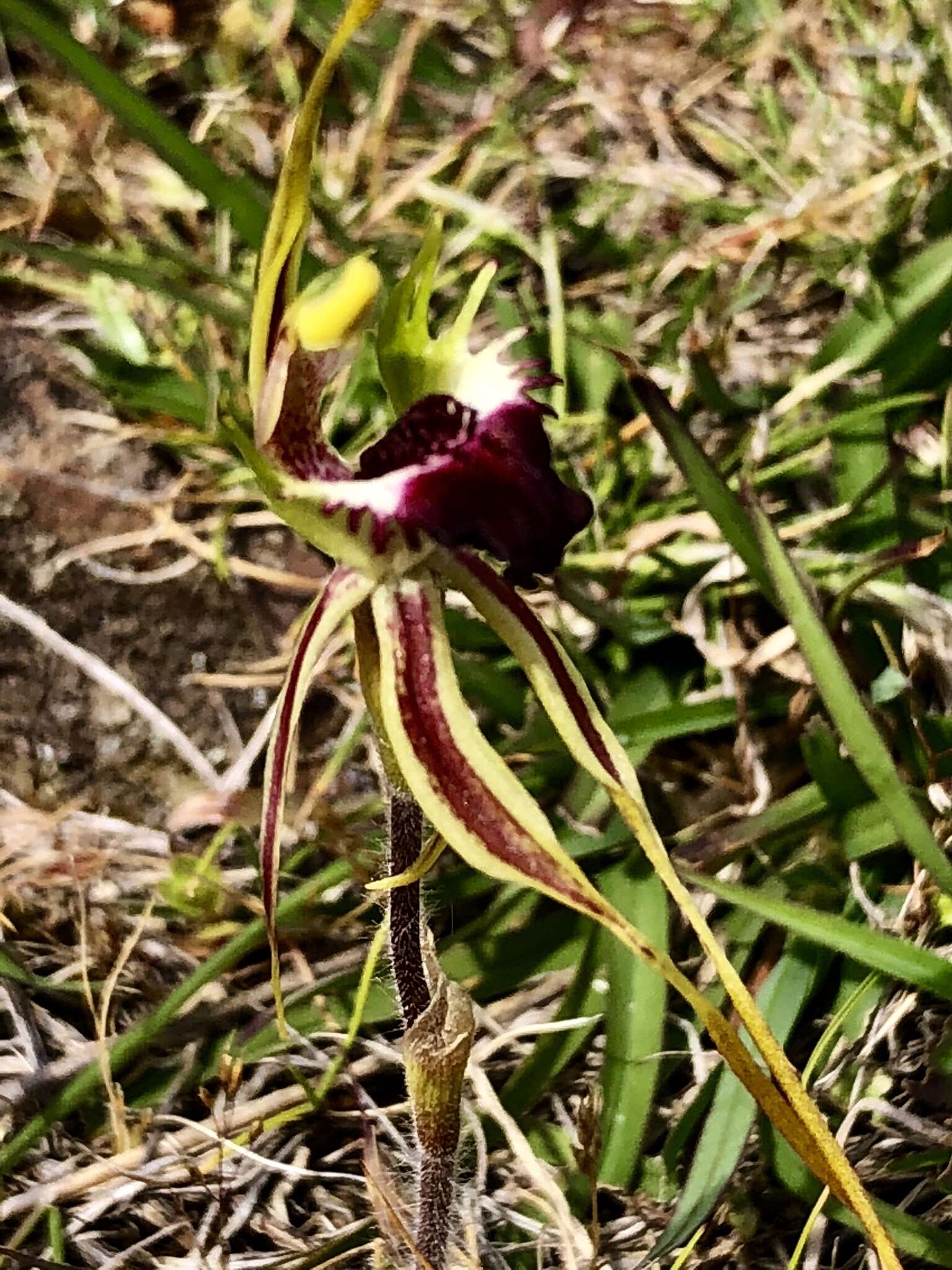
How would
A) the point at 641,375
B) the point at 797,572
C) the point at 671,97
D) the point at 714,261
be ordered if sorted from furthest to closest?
the point at 671,97, the point at 714,261, the point at 797,572, the point at 641,375

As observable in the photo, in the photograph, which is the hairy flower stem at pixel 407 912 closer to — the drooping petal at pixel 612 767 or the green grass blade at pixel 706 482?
the drooping petal at pixel 612 767

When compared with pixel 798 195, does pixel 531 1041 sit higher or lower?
lower

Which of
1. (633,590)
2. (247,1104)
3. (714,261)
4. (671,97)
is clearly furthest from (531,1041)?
(671,97)

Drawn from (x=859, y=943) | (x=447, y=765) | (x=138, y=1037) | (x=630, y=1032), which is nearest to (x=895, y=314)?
(x=859, y=943)

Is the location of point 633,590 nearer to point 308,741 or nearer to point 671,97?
point 308,741

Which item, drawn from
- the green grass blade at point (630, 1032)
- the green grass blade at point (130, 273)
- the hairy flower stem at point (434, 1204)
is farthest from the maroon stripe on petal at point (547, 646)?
the green grass blade at point (130, 273)

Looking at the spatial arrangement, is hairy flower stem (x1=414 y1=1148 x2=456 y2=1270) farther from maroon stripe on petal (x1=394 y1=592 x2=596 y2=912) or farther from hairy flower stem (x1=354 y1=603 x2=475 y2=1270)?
maroon stripe on petal (x1=394 y1=592 x2=596 y2=912)
